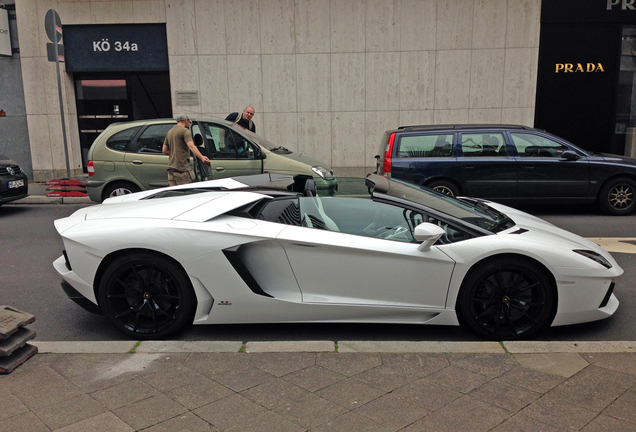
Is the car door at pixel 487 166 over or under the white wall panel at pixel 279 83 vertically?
under

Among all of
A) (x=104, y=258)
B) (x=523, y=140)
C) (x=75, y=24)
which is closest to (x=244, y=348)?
(x=104, y=258)

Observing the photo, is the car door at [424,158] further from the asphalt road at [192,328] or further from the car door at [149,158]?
the car door at [149,158]

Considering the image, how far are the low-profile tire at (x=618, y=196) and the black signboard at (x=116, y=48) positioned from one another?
1085 centimetres

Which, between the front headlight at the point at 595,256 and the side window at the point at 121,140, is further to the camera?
the side window at the point at 121,140

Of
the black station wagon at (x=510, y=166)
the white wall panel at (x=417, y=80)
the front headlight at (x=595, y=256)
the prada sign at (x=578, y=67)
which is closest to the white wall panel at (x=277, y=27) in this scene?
the white wall panel at (x=417, y=80)

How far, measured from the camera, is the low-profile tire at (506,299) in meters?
3.98

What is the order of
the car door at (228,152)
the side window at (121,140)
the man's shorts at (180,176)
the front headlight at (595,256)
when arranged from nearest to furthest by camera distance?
the front headlight at (595,256), the man's shorts at (180,176), the car door at (228,152), the side window at (121,140)

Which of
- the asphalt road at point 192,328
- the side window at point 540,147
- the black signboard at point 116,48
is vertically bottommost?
the asphalt road at point 192,328

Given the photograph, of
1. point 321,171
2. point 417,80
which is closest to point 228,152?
point 321,171

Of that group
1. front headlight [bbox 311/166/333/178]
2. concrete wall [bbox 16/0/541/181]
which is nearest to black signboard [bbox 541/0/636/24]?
concrete wall [bbox 16/0/541/181]

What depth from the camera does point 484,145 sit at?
9688mm

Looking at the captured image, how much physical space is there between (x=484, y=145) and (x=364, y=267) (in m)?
6.48

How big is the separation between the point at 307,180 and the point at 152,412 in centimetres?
229

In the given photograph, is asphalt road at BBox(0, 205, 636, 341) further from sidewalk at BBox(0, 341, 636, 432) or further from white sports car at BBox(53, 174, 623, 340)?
sidewalk at BBox(0, 341, 636, 432)
